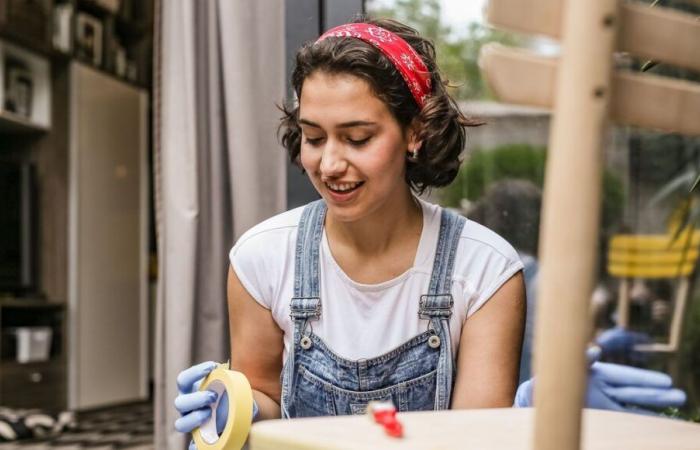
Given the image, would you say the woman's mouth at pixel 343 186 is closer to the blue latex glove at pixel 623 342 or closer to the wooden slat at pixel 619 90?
the wooden slat at pixel 619 90

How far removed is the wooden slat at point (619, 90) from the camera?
56cm

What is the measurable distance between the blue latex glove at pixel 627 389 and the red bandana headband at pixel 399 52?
1.75 feet

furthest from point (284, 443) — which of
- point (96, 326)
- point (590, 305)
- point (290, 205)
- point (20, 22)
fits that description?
point (96, 326)

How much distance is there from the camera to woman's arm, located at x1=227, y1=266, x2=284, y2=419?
139 centimetres

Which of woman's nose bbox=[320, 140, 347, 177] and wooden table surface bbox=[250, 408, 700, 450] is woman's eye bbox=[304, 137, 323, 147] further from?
wooden table surface bbox=[250, 408, 700, 450]

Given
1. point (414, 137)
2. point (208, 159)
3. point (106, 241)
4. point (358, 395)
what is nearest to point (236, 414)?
point (358, 395)

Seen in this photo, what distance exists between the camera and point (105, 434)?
11.9 ft

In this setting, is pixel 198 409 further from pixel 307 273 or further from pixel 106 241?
pixel 106 241


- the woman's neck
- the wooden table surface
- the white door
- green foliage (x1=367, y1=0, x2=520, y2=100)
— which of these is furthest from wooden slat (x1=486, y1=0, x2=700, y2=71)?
the white door

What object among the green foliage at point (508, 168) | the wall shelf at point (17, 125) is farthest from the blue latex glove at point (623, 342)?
the wall shelf at point (17, 125)

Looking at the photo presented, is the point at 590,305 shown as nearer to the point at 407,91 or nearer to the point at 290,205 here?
the point at 407,91

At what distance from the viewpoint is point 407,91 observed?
1334 mm

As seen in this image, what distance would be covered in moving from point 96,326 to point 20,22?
4.87 ft

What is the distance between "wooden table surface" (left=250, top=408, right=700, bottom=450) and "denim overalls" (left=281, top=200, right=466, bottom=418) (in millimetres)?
557
